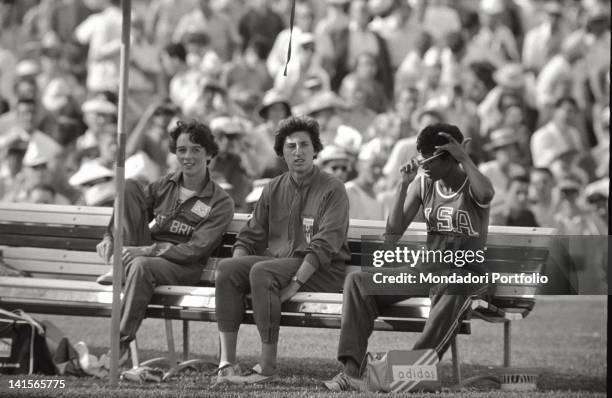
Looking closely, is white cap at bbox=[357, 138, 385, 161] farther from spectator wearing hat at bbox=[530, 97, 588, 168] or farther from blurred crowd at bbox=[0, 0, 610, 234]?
spectator wearing hat at bbox=[530, 97, 588, 168]

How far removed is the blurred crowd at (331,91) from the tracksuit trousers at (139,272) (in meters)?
2.36

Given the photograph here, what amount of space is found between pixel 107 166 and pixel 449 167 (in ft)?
17.3

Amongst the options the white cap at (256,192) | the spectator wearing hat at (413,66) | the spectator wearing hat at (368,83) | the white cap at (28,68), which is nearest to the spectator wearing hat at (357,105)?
the spectator wearing hat at (368,83)

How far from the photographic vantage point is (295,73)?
521 inches

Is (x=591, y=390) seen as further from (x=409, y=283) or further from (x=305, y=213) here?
(x=305, y=213)

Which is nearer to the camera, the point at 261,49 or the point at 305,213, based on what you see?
the point at 305,213

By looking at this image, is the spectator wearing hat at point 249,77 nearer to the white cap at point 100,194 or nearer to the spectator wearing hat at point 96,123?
the spectator wearing hat at point 96,123

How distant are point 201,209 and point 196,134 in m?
0.48

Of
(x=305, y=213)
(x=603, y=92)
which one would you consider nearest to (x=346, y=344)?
(x=305, y=213)

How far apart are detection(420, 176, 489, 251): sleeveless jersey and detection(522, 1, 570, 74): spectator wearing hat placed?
7.45 m

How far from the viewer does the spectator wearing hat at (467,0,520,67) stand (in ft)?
45.8

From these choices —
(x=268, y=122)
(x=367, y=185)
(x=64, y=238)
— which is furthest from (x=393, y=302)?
(x=268, y=122)

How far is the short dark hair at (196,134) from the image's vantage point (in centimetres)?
794

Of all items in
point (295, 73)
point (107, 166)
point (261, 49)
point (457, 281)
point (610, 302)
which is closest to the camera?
point (610, 302)
